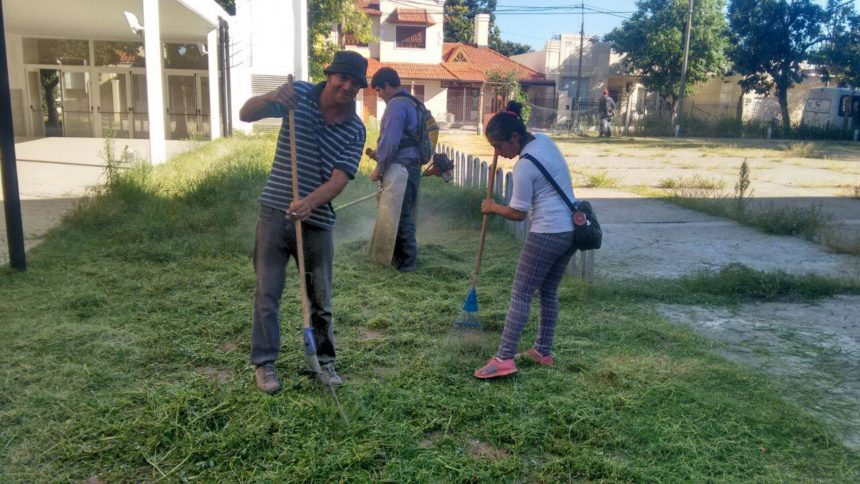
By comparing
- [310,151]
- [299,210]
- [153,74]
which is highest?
[153,74]

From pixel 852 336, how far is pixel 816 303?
884 mm

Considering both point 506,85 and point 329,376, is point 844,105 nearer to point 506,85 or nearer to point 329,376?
point 506,85

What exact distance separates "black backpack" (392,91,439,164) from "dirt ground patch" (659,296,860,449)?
2.49m

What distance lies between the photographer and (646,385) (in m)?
3.89

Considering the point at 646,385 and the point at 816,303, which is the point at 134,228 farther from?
the point at 816,303

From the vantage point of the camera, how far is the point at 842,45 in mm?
33438

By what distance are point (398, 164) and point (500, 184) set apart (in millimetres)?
2938

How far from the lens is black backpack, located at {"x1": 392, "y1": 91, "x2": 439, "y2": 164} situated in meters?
6.34

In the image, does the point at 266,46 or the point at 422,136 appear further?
the point at 266,46

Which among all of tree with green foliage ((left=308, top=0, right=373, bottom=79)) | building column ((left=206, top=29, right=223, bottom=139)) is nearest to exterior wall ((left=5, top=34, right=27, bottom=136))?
building column ((left=206, top=29, right=223, bottom=139))

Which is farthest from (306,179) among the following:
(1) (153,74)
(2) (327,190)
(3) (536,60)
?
(3) (536,60)

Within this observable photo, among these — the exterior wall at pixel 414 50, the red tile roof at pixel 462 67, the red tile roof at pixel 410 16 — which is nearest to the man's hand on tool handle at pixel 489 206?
the red tile roof at pixel 462 67

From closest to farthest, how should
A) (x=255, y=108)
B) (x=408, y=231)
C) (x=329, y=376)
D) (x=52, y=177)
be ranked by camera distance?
1. (x=255, y=108)
2. (x=329, y=376)
3. (x=408, y=231)
4. (x=52, y=177)

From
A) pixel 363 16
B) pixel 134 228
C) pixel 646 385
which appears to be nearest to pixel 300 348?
pixel 646 385
